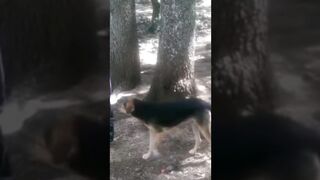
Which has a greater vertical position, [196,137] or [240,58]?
[240,58]

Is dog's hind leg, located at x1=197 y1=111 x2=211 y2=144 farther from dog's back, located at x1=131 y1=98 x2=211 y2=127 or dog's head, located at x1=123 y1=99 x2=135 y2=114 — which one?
dog's head, located at x1=123 y1=99 x2=135 y2=114

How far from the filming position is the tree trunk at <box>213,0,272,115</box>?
1.64 meters

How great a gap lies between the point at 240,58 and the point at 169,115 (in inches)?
13.2

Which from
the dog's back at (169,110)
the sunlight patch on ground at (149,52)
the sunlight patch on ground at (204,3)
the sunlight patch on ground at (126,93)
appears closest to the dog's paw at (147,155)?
the dog's back at (169,110)

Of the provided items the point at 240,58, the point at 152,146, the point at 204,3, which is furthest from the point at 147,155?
the point at 204,3

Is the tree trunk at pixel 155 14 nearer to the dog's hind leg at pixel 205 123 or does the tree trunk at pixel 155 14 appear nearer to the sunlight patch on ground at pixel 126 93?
the sunlight patch on ground at pixel 126 93

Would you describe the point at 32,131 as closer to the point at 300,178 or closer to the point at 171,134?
the point at 171,134

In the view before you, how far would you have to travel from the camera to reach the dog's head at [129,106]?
5.58 feet

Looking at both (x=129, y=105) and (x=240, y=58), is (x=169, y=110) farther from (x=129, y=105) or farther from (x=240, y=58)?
(x=240, y=58)

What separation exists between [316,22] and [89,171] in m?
0.99

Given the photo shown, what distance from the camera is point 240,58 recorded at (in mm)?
1676

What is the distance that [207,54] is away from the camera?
1701 millimetres

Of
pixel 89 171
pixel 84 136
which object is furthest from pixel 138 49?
pixel 89 171

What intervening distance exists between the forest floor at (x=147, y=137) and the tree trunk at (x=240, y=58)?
0.17ft
